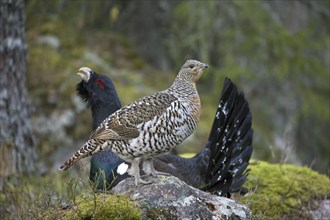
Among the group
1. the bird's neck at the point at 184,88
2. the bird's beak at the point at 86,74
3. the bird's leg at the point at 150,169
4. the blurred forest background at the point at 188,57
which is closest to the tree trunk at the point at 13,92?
the bird's beak at the point at 86,74

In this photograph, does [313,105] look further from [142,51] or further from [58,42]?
[58,42]

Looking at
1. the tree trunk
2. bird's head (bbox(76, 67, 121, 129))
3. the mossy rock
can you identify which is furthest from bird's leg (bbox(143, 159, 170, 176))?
the tree trunk

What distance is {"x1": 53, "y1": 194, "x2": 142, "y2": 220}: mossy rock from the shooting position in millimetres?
4070

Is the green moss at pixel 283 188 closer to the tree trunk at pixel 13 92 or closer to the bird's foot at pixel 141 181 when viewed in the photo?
the bird's foot at pixel 141 181

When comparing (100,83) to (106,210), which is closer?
(106,210)

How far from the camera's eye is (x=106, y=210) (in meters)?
4.09

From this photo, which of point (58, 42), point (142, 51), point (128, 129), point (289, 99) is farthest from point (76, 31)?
point (128, 129)

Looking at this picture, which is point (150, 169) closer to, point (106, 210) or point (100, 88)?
point (106, 210)

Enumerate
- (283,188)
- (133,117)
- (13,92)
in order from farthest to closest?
(13,92) < (283,188) < (133,117)

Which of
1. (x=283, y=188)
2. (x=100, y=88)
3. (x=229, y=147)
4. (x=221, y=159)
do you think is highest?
(x=100, y=88)

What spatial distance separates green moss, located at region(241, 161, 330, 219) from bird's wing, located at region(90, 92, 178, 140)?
172 centimetres

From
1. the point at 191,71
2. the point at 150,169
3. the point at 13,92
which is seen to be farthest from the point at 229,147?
the point at 13,92

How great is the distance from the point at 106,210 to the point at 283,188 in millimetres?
2819

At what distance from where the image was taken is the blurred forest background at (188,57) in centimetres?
931
